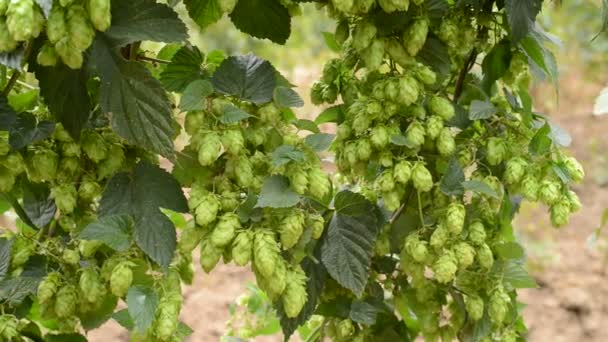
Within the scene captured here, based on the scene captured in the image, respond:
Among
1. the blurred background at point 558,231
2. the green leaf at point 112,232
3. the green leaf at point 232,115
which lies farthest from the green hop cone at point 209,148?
the blurred background at point 558,231

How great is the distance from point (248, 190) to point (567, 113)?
13.6 ft

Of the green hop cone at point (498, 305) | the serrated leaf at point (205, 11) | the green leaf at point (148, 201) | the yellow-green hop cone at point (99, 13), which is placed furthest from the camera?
the green hop cone at point (498, 305)

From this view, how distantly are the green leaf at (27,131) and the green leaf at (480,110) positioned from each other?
21.5 inches

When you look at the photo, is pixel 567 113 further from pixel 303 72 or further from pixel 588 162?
pixel 303 72

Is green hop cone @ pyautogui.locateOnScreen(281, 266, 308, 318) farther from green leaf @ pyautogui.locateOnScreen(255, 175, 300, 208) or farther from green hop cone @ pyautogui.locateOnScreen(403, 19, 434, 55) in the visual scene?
green hop cone @ pyautogui.locateOnScreen(403, 19, 434, 55)

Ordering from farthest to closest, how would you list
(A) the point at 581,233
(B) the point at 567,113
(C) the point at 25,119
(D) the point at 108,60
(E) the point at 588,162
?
(B) the point at 567,113
(E) the point at 588,162
(A) the point at 581,233
(C) the point at 25,119
(D) the point at 108,60

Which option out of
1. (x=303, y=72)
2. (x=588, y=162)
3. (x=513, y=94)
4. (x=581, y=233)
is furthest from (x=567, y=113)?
(x=513, y=94)

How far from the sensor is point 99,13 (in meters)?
0.76

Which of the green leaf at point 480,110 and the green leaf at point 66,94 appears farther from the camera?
the green leaf at point 480,110

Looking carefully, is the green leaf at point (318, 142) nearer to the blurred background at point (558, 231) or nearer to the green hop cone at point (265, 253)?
the green hop cone at point (265, 253)

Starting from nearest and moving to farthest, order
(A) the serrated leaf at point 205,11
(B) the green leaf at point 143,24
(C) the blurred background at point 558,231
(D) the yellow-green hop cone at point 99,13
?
(D) the yellow-green hop cone at point 99,13
(B) the green leaf at point 143,24
(A) the serrated leaf at point 205,11
(C) the blurred background at point 558,231

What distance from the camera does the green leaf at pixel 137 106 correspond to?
0.91m

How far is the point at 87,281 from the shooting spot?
102 centimetres

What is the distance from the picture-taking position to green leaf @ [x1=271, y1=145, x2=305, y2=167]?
3.14ft
